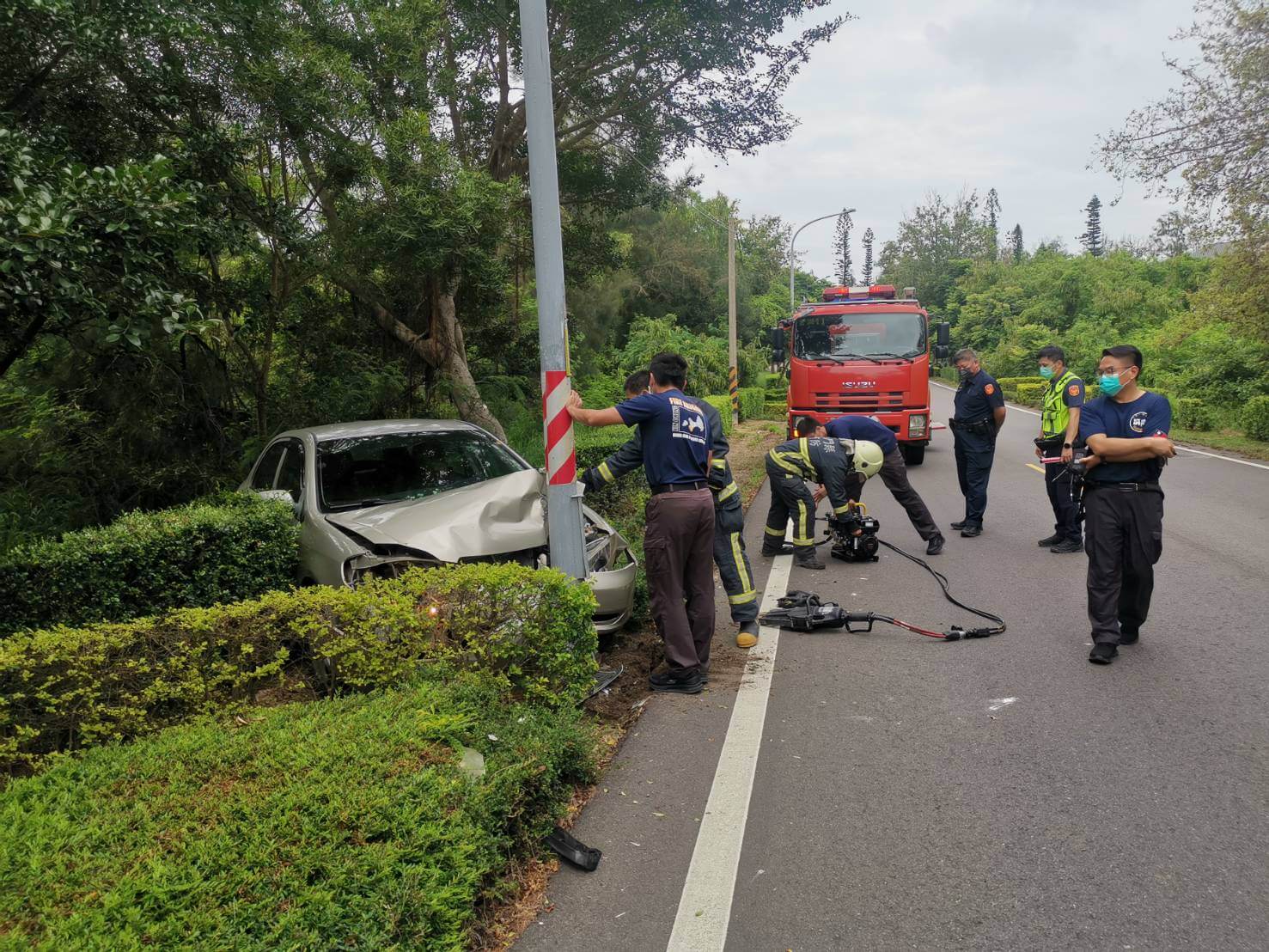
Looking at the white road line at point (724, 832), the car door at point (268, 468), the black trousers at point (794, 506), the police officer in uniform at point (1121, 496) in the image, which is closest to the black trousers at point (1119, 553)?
the police officer in uniform at point (1121, 496)

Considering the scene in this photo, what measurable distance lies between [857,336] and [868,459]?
22.4ft

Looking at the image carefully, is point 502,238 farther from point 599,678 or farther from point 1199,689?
point 1199,689

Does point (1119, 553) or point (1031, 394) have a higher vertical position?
point (1119, 553)

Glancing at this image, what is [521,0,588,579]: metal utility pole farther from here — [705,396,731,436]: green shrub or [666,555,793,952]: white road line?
[705,396,731,436]: green shrub

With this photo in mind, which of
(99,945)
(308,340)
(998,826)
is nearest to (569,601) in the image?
(998,826)

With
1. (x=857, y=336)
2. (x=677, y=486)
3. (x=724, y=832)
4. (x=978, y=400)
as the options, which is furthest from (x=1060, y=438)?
(x=724, y=832)

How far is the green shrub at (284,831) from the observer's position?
7.18ft

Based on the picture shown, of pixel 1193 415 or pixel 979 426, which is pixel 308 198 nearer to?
pixel 979 426

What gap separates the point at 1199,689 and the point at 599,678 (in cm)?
328

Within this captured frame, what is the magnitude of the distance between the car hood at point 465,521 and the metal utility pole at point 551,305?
45 cm

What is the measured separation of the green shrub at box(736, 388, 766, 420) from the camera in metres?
24.8

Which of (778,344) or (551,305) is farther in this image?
(778,344)

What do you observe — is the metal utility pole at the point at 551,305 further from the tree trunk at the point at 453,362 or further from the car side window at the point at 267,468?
the tree trunk at the point at 453,362

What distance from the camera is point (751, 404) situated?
1001 inches
